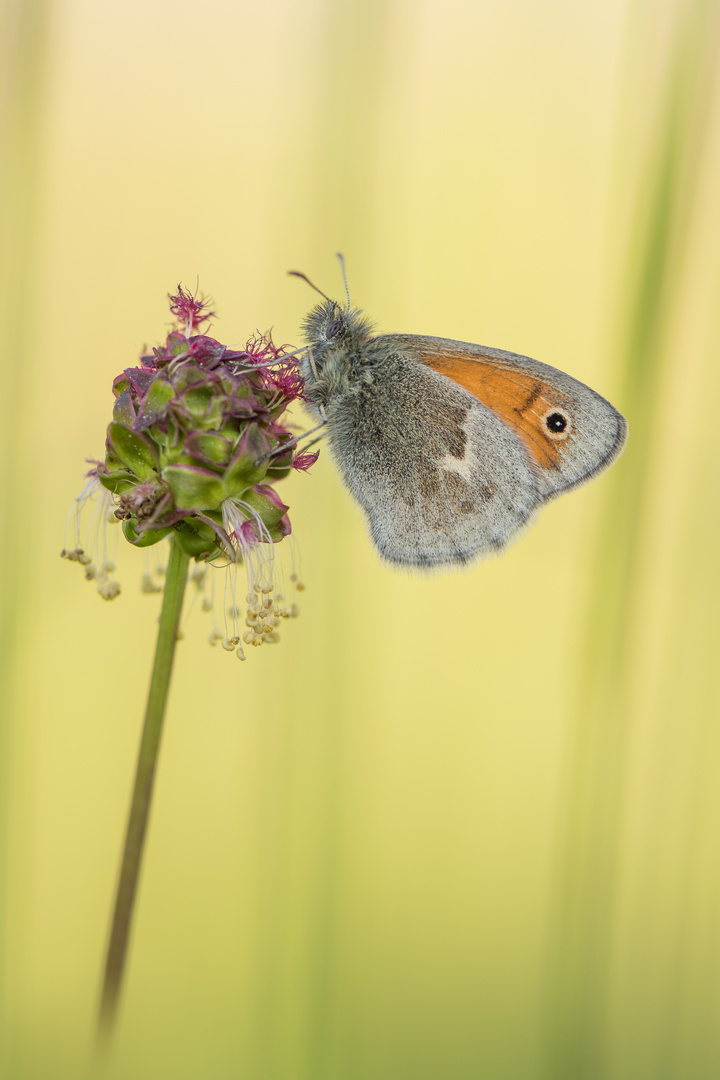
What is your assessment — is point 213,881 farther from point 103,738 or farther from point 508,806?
point 508,806

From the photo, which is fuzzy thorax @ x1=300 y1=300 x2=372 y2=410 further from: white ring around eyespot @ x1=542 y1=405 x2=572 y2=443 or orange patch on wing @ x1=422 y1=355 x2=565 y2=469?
white ring around eyespot @ x1=542 y1=405 x2=572 y2=443

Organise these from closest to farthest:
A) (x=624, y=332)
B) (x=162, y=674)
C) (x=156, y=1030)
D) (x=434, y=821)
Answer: (x=162, y=674) → (x=156, y=1030) → (x=624, y=332) → (x=434, y=821)

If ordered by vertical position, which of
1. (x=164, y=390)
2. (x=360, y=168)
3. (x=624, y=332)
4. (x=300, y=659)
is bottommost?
(x=300, y=659)

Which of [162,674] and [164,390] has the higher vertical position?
[164,390]

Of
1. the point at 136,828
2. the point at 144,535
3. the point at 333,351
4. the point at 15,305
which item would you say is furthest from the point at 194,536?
the point at 15,305

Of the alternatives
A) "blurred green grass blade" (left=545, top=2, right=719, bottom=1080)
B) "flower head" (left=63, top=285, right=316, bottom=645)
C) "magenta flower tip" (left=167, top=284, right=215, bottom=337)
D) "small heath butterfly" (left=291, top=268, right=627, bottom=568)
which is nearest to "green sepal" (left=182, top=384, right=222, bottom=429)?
"flower head" (left=63, top=285, right=316, bottom=645)

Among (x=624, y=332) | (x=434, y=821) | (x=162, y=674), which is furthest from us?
(x=434, y=821)

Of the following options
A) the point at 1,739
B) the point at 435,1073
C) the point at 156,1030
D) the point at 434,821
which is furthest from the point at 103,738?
the point at 435,1073
